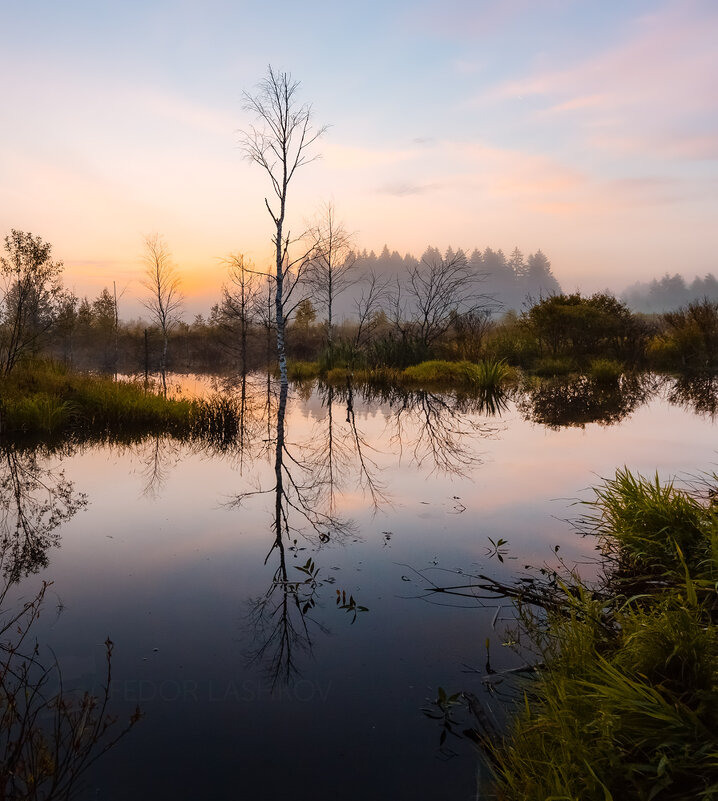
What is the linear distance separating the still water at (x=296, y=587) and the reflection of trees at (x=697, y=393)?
12.0ft

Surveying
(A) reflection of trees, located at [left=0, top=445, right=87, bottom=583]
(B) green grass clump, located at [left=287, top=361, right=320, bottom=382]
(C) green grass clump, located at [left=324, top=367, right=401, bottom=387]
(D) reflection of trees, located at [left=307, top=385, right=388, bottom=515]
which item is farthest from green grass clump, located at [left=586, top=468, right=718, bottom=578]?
(B) green grass clump, located at [left=287, top=361, right=320, bottom=382]

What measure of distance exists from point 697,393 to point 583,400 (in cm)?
392

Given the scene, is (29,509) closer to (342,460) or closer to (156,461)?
(156,461)

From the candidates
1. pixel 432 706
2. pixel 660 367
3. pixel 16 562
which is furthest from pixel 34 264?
pixel 660 367

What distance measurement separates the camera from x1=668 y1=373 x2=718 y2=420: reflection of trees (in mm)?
14223

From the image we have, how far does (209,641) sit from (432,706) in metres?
1.62

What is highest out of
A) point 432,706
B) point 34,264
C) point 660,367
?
point 34,264

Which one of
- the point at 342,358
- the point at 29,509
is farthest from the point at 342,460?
the point at 342,358

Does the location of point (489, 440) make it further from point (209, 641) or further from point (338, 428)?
point (209, 641)

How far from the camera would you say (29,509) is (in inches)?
265

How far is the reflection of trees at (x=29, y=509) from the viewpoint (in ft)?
17.3

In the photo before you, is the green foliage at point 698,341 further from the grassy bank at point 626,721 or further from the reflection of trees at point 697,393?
the grassy bank at point 626,721

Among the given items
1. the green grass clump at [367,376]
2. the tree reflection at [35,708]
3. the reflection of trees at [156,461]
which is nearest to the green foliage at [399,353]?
the green grass clump at [367,376]

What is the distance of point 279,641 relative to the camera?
3.81 m
